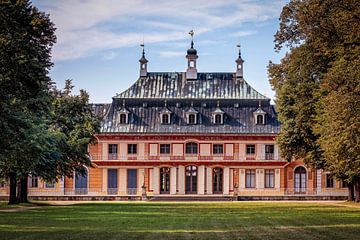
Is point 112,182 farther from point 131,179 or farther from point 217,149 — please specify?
point 217,149

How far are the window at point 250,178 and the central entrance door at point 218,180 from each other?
2.56 metres

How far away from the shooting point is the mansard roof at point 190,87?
80.2 meters

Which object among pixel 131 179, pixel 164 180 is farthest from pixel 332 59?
pixel 131 179

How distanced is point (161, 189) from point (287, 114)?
74.2ft

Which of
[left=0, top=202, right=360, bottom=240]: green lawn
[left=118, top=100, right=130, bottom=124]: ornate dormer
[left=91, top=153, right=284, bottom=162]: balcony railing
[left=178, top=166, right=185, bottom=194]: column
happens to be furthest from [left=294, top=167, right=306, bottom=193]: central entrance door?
[left=0, top=202, right=360, bottom=240]: green lawn

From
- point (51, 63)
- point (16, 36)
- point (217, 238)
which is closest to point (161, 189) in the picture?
point (51, 63)

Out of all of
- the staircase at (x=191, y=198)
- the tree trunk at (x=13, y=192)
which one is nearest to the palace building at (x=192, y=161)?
the staircase at (x=191, y=198)

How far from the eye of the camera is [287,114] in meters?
59.4

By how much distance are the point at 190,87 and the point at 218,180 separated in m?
10.5

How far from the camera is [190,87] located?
81.2m

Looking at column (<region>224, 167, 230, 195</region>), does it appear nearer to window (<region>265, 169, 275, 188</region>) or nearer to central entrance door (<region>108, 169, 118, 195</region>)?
window (<region>265, 169, 275, 188</region>)

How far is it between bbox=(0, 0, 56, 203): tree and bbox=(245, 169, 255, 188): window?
4417cm

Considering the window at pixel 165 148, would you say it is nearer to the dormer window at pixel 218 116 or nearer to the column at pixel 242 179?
the dormer window at pixel 218 116

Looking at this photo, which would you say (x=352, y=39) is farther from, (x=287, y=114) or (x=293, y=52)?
(x=287, y=114)
